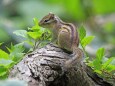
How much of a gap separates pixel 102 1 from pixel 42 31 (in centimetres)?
295

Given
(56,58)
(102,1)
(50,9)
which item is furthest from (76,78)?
(50,9)

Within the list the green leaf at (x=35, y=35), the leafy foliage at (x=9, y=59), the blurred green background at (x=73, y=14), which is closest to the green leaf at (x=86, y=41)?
the green leaf at (x=35, y=35)

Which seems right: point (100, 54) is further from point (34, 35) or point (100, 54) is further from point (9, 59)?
point (9, 59)

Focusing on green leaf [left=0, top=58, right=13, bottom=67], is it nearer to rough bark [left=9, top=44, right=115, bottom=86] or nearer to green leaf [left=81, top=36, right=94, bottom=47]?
rough bark [left=9, top=44, right=115, bottom=86]

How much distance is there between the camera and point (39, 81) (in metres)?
1.64

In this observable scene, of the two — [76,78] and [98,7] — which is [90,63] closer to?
[76,78]

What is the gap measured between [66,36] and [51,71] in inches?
38.0

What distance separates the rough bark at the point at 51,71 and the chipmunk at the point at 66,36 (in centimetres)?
6

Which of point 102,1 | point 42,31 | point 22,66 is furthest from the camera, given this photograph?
point 102,1

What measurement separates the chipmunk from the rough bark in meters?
0.06

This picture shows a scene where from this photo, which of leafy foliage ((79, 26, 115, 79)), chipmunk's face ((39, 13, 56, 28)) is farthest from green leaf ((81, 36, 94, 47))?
chipmunk's face ((39, 13, 56, 28))

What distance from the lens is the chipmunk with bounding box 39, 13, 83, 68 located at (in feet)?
7.66

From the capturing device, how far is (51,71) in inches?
71.6

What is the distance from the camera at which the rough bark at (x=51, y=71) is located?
5.49 ft
